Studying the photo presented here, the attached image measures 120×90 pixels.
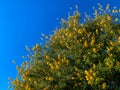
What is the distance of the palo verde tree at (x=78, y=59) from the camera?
71.1 ft

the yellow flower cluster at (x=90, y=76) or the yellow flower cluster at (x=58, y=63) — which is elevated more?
the yellow flower cluster at (x=58, y=63)

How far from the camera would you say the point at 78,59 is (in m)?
22.7

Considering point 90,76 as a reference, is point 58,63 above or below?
above

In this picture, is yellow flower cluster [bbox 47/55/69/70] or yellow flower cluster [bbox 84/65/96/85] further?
yellow flower cluster [bbox 47/55/69/70]

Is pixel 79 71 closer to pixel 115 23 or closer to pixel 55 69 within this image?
pixel 55 69

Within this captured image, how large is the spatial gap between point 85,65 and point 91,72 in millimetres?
1644

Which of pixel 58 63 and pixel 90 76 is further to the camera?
pixel 58 63

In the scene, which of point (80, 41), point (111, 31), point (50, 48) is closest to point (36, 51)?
point (50, 48)

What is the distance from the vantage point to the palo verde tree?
2167 cm

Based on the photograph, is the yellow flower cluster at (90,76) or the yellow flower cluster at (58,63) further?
the yellow flower cluster at (58,63)

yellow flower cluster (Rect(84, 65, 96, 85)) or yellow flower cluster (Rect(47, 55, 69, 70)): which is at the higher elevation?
yellow flower cluster (Rect(47, 55, 69, 70))

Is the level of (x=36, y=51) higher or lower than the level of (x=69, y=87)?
higher

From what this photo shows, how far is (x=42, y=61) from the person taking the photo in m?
24.7

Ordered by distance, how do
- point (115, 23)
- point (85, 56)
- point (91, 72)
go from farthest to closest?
point (115, 23)
point (85, 56)
point (91, 72)
